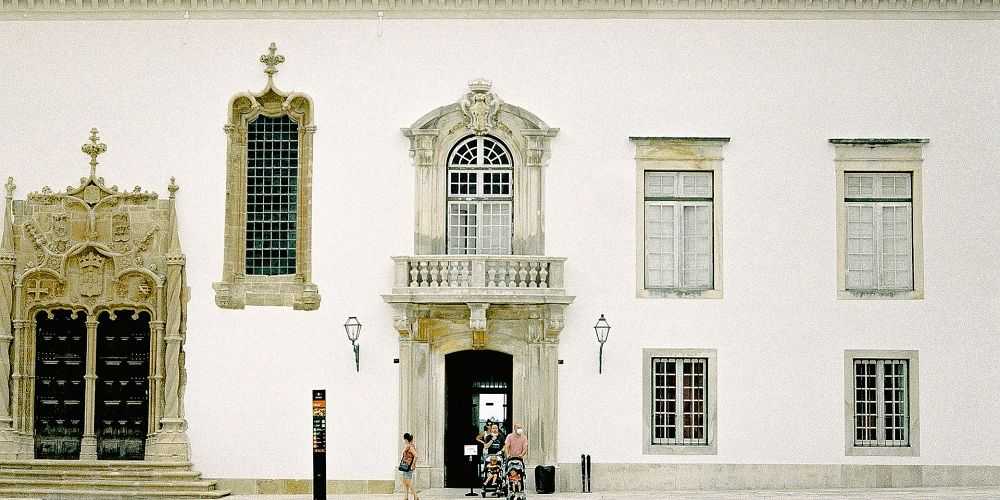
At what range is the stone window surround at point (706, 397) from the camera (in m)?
28.6

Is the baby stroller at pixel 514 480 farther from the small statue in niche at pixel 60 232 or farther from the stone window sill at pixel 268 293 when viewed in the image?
the small statue in niche at pixel 60 232

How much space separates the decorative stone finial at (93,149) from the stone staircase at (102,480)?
210 inches

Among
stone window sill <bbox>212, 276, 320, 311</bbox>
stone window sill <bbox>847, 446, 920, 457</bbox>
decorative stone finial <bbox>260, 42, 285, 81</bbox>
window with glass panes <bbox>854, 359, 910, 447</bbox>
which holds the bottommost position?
stone window sill <bbox>847, 446, 920, 457</bbox>

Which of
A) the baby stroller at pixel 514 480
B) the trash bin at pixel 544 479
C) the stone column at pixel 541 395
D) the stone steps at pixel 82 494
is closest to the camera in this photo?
the baby stroller at pixel 514 480

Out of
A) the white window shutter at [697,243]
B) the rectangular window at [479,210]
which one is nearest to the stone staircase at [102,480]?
the rectangular window at [479,210]

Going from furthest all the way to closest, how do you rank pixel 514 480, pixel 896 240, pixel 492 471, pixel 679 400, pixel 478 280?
pixel 896 240 < pixel 679 400 < pixel 478 280 < pixel 492 471 < pixel 514 480

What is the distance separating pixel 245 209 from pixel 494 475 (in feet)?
22.1

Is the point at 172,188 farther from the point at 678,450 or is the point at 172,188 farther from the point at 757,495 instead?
the point at 757,495

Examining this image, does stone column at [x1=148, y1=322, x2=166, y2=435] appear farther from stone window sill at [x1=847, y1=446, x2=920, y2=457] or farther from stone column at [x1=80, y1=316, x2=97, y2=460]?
stone window sill at [x1=847, y1=446, x2=920, y2=457]

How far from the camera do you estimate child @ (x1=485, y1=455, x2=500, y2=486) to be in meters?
27.8

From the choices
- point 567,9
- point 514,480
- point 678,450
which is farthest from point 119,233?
point 678,450

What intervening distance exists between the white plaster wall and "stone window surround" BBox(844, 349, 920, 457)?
14 cm

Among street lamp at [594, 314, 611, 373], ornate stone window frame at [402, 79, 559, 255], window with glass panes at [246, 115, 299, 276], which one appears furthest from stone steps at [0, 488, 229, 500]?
street lamp at [594, 314, 611, 373]

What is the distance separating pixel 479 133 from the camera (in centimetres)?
2903
